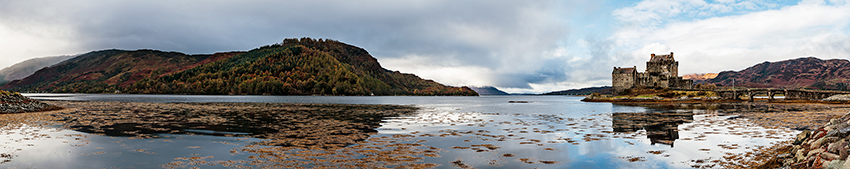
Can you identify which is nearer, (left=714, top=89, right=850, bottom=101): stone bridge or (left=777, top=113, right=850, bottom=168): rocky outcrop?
(left=777, top=113, right=850, bottom=168): rocky outcrop

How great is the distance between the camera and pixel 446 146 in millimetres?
18844

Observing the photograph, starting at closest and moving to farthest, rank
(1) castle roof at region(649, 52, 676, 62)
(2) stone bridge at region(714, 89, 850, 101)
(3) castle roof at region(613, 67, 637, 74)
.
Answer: (2) stone bridge at region(714, 89, 850, 101), (1) castle roof at region(649, 52, 676, 62), (3) castle roof at region(613, 67, 637, 74)

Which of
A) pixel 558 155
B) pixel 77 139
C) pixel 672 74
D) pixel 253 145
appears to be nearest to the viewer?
pixel 558 155

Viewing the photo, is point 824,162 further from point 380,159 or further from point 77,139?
point 77,139

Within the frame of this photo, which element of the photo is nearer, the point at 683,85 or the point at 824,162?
the point at 824,162

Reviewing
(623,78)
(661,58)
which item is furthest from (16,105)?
(661,58)

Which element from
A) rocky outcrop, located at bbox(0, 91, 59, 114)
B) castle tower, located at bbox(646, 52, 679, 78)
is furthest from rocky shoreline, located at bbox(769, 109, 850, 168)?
castle tower, located at bbox(646, 52, 679, 78)

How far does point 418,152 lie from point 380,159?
2.34m

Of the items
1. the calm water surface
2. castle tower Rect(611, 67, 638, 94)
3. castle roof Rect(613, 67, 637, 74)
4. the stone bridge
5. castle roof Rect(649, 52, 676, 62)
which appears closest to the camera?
the calm water surface

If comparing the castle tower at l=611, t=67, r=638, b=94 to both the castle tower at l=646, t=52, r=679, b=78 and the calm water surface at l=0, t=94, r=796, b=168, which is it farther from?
the calm water surface at l=0, t=94, r=796, b=168

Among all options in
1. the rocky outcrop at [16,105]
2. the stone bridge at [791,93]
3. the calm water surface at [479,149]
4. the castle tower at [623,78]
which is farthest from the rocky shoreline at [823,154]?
the castle tower at [623,78]

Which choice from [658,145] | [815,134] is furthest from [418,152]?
[815,134]

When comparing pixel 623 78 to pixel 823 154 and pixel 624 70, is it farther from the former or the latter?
pixel 823 154

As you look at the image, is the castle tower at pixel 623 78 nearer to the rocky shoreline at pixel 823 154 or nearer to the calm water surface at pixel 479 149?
the calm water surface at pixel 479 149
